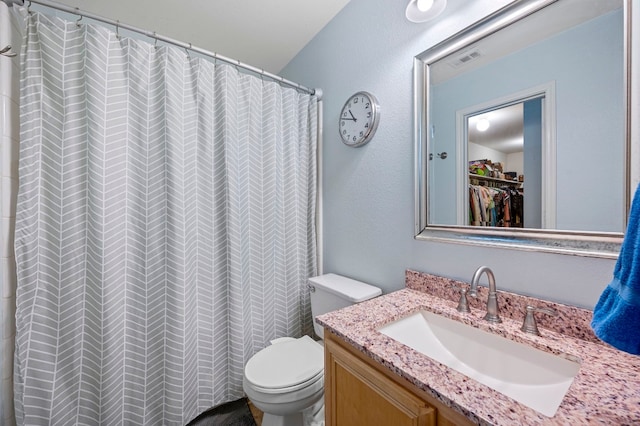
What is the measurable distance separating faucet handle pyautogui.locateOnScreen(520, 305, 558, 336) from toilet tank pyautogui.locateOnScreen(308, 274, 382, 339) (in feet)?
2.04

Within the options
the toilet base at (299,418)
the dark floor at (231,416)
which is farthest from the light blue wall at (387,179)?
the dark floor at (231,416)

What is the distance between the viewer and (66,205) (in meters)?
1.06

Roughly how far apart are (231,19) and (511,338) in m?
2.18

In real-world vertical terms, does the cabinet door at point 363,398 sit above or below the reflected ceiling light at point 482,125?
below

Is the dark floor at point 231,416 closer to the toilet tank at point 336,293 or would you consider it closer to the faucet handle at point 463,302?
the toilet tank at point 336,293

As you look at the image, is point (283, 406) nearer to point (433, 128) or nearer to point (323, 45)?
point (433, 128)

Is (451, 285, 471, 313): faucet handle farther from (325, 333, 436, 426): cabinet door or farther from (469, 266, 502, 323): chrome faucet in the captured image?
(325, 333, 436, 426): cabinet door

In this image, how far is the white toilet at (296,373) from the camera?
1.06 m

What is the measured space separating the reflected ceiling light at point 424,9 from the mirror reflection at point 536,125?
177mm

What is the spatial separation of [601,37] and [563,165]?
377 millimetres

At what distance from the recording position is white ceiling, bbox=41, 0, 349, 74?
1470 mm

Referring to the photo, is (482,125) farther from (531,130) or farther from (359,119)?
(359,119)

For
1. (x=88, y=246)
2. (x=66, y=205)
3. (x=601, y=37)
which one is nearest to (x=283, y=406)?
(x=88, y=246)

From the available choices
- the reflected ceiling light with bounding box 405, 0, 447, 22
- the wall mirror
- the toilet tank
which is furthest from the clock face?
the toilet tank
